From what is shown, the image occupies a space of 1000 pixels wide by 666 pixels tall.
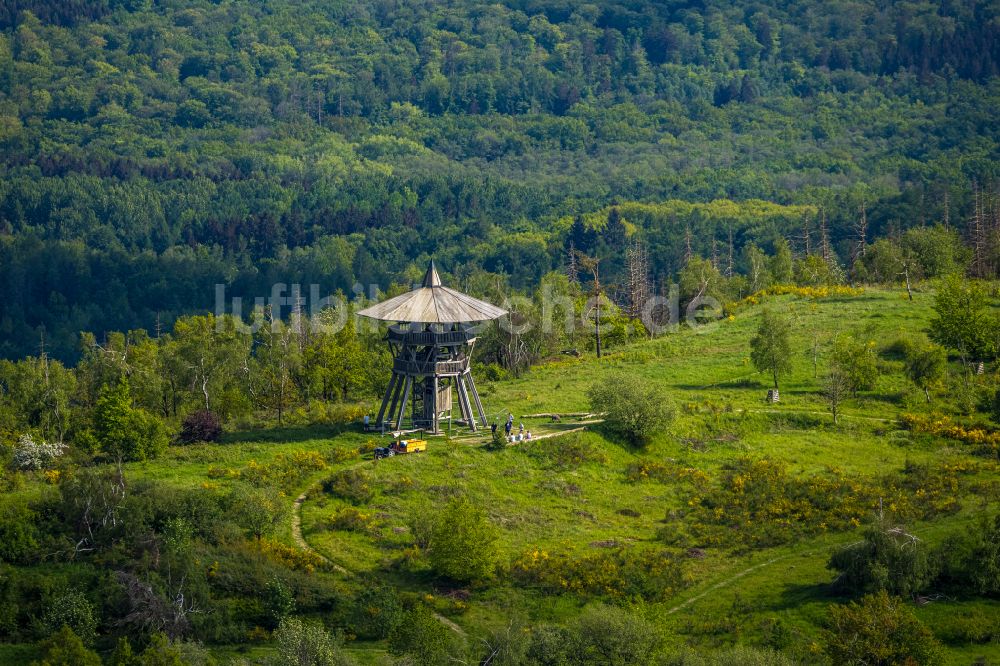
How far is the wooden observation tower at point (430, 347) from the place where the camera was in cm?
7456

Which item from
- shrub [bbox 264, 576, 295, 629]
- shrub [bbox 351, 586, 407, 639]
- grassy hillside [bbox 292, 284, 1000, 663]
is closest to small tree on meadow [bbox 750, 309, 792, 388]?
grassy hillside [bbox 292, 284, 1000, 663]

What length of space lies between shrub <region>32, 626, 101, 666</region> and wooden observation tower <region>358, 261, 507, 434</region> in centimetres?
2812

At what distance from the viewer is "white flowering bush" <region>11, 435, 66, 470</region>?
7044 cm

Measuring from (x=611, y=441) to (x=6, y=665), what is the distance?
35789mm

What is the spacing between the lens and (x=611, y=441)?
7619cm

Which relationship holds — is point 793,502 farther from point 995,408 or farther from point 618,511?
point 995,408

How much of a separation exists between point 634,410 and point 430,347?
11.9 metres

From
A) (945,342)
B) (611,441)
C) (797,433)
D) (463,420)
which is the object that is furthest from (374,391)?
(945,342)

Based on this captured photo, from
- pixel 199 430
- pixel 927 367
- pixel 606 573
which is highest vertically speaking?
pixel 199 430

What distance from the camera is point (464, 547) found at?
193ft

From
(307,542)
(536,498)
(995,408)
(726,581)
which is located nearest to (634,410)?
(536,498)

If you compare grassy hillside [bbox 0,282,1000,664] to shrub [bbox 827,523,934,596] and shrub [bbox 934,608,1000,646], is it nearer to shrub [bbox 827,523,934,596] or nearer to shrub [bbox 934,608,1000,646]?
shrub [bbox 934,608,1000,646]

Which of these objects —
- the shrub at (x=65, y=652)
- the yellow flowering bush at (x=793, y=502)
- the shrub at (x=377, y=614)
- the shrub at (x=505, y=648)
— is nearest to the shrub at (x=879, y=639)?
the shrub at (x=505, y=648)

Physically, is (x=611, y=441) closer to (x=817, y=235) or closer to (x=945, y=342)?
(x=945, y=342)
